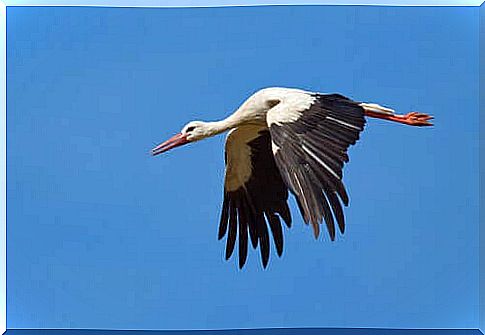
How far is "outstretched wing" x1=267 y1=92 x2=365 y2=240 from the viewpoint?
139 inches

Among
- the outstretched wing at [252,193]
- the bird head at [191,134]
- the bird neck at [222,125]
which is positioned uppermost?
the bird head at [191,134]

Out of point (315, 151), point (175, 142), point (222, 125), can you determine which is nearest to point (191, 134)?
point (175, 142)

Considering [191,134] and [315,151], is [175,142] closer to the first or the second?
[191,134]

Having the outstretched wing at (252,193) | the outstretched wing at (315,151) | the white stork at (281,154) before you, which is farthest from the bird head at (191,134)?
the outstretched wing at (315,151)

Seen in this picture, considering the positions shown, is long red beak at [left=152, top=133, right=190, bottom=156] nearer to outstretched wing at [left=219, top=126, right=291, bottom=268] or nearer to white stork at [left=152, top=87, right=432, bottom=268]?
white stork at [left=152, top=87, right=432, bottom=268]

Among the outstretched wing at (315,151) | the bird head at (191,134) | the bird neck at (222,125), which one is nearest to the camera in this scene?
the outstretched wing at (315,151)

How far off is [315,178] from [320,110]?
35 cm

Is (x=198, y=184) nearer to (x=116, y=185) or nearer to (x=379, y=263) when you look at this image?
(x=116, y=185)

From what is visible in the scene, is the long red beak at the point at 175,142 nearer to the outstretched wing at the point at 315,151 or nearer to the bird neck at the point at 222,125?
the bird neck at the point at 222,125

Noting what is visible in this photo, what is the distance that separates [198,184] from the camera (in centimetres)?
502

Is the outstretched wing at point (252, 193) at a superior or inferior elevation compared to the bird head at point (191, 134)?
inferior

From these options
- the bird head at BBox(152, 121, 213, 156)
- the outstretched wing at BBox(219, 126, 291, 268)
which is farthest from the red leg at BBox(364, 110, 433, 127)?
the bird head at BBox(152, 121, 213, 156)

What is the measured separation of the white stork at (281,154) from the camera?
357cm

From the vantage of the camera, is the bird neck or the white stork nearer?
the white stork
